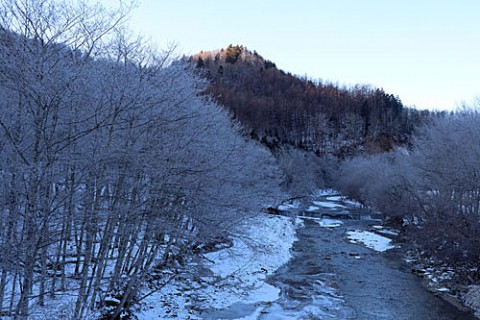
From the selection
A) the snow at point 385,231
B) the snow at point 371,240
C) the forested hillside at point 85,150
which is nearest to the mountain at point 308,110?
the snow at point 385,231

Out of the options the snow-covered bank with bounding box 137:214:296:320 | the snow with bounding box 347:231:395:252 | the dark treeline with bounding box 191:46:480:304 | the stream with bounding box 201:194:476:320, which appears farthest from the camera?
the snow with bounding box 347:231:395:252

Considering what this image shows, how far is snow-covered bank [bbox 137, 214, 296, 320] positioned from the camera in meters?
9.82

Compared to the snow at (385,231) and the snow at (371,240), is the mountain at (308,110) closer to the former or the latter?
the snow at (385,231)

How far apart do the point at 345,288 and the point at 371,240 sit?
926cm

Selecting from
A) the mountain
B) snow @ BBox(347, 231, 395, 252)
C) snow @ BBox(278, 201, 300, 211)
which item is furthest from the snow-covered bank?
the mountain

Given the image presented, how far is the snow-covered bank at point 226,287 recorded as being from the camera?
32.2ft

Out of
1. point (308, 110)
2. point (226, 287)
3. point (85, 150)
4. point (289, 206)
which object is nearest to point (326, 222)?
point (289, 206)

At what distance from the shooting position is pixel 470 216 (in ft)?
51.5

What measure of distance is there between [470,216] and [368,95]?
8332cm

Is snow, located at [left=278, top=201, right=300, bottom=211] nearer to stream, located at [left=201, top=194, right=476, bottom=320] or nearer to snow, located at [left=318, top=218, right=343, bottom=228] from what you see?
snow, located at [left=318, top=218, right=343, bottom=228]

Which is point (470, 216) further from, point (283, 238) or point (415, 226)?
point (283, 238)

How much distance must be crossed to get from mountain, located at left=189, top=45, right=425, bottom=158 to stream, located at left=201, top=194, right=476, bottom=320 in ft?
101

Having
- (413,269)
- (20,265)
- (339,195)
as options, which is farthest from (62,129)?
(339,195)

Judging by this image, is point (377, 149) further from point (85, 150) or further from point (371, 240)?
point (85, 150)
